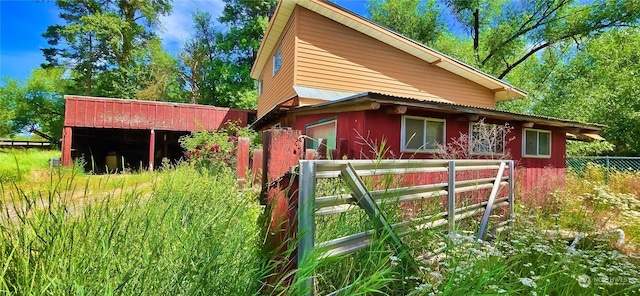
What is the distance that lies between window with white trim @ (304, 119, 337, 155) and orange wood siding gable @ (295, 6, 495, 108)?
1570mm

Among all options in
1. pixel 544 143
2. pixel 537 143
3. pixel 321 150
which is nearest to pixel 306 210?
pixel 321 150

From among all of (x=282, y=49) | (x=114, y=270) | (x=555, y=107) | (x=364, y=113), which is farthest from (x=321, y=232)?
(x=555, y=107)

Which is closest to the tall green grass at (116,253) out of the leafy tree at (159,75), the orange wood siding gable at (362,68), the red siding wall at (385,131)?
the red siding wall at (385,131)

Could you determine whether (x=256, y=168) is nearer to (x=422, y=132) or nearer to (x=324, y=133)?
(x=324, y=133)

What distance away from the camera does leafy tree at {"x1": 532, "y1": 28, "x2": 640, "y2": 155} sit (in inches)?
554

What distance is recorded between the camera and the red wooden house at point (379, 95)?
6.29 m

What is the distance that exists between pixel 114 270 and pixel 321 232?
43.5 inches

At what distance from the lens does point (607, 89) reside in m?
14.8

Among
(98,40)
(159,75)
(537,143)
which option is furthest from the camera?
(159,75)

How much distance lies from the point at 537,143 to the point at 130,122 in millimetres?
16185

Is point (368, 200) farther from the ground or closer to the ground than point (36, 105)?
closer to the ground

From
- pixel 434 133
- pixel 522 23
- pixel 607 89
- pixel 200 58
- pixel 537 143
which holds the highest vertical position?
pixel 522 23

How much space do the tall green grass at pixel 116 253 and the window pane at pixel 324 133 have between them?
16.8 feet

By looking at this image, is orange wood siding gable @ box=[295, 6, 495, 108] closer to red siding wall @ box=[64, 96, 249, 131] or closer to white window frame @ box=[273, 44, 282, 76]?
white window frame @ box=[273, 44, 282, 76]
